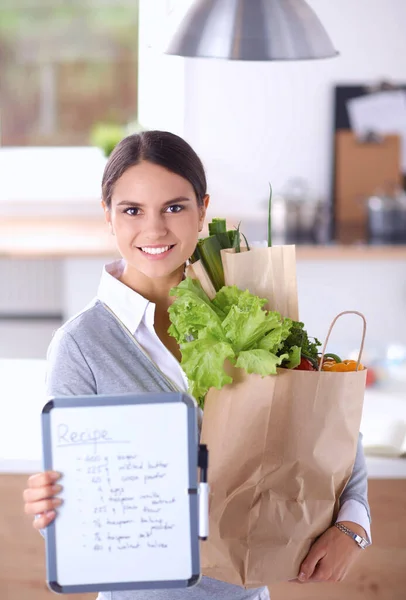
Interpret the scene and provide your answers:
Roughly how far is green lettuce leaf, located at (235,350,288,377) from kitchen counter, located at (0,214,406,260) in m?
2.41

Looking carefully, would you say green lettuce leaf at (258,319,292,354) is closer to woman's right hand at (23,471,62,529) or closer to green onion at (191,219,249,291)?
green onion at (191,219,249,291)

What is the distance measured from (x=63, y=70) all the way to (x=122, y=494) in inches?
157

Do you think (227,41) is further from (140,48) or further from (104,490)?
(140,48)

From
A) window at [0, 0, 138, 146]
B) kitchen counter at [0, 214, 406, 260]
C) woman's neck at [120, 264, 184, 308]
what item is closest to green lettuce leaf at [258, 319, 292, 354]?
woman's neck at [120, 264, 184, 308]

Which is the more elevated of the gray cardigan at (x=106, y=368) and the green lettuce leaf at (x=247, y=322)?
the green lettuce leaf at (x=247, y=322)

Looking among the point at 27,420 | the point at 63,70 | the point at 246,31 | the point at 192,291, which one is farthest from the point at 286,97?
the point at 192,291

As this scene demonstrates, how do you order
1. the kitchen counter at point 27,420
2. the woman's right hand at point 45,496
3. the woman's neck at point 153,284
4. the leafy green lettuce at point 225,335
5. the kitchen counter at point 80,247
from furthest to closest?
the kitchen counter at point 80,247, the kitchen counter at point 27,420, the woman's neck at point 153,284, the leafy green lettuce at point 225,335, the woman's right hand at point 45,496

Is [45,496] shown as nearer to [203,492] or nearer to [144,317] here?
[203,492]

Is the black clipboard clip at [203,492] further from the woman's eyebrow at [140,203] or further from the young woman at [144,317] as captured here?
the woman's eyebrow at [140,203]

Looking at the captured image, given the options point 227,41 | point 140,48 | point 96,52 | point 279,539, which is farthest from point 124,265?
point 96,52

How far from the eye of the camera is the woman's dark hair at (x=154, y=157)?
1.22 metres

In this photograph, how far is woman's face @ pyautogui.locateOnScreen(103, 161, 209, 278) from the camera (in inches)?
47.5

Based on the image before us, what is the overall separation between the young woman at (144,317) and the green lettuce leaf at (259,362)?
166 mm

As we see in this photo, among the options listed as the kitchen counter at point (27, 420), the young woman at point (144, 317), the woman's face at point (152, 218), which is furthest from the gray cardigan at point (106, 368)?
the kitchen counter at point (27, 420)
